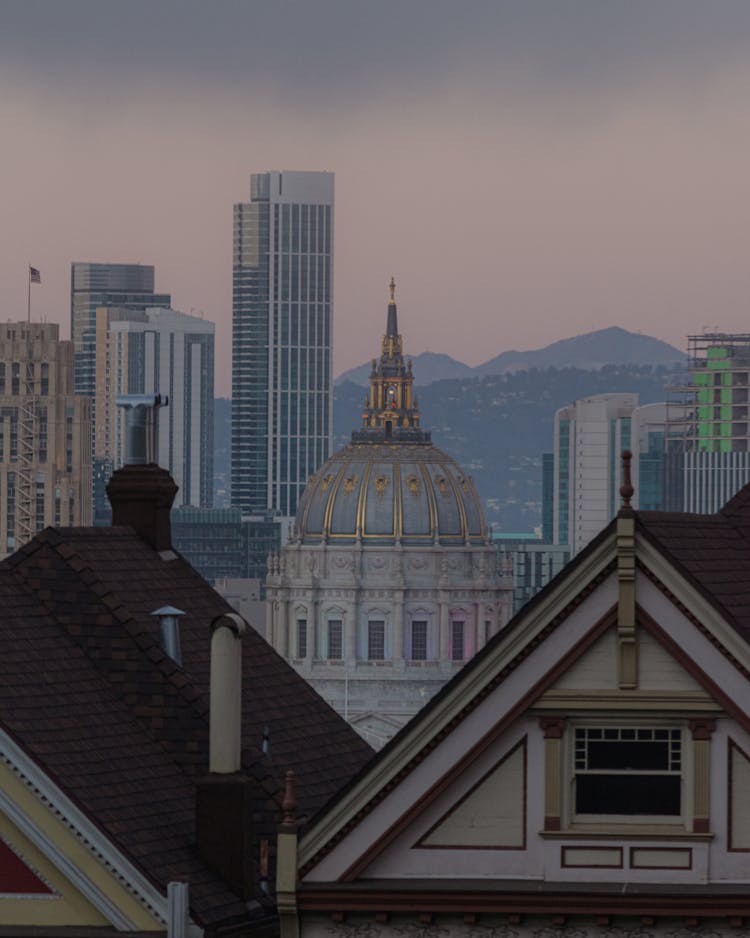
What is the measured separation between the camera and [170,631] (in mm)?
22328

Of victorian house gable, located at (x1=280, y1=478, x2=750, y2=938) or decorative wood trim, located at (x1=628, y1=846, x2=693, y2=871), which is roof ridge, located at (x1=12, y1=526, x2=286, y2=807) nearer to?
victorian house gable, located at (x1=280, y1=478, x2=750, y2=938)

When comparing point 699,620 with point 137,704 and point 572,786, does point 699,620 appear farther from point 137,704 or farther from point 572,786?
point 137,704

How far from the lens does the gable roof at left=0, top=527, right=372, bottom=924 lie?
19703 millimetres

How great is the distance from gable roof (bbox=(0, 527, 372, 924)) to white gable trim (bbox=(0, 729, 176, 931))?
58mm

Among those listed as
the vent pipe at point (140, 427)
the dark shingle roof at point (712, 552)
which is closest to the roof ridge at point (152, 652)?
the vent pipe at point (140, 427)

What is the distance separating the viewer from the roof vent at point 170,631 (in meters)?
22.2

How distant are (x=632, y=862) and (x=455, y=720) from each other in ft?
3.60

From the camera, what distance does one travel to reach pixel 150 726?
2145cm

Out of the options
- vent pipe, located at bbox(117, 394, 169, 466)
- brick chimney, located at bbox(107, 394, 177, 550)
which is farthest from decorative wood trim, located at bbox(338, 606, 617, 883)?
vent pipe, located at bbox(117, 394, 169, 466)

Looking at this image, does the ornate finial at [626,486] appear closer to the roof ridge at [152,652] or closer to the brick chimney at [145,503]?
the roof ridge at [152,652]

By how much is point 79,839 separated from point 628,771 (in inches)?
109

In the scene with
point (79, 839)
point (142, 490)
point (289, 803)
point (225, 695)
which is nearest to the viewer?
point (289, 803)

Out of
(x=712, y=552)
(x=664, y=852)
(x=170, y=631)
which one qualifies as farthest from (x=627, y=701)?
(x=170, y=631)

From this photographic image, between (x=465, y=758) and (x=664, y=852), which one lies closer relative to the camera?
(x=664, y=852)
